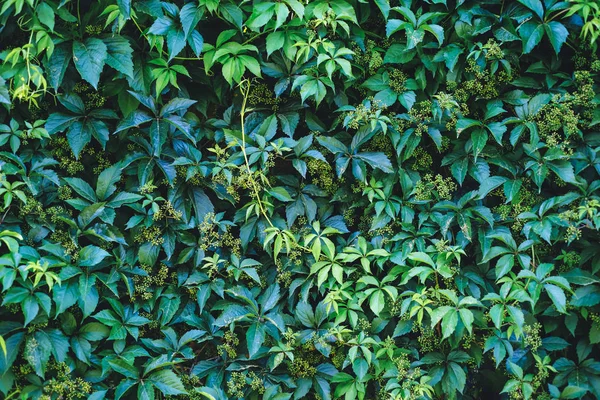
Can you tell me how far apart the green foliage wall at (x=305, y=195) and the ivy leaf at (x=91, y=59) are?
1 cm

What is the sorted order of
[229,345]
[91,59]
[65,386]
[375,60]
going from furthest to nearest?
[375,60], [229,345], [91,59], [65,386]

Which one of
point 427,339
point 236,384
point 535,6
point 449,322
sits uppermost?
point 535,6

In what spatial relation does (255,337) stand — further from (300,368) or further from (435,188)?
(435,188)

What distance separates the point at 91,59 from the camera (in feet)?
9.12

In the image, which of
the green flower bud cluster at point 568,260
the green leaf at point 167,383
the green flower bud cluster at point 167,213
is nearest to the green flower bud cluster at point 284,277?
the green flower bud cluster at point 167,213

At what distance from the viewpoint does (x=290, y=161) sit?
125 inches

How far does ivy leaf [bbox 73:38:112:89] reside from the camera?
2766 mm

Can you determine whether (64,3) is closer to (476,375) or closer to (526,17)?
(526,17)

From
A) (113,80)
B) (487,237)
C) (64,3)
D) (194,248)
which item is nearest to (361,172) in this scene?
(487,237)

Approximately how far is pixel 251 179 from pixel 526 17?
1.52m

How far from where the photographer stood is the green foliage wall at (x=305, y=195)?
109 inches

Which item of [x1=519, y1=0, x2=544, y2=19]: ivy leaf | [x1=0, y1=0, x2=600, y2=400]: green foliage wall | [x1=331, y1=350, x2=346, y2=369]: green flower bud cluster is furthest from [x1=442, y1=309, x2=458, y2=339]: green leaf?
[x1=519, y1=0, x2=544, y2=19]: ivy leaf

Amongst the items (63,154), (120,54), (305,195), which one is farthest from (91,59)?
(305,195)

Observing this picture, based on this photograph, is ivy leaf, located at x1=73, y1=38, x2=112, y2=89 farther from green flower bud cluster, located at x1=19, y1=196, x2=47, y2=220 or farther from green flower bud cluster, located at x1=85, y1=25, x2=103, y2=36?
green flower bud cluster, located at x1=19, y1=196, x2=47, y2=220
